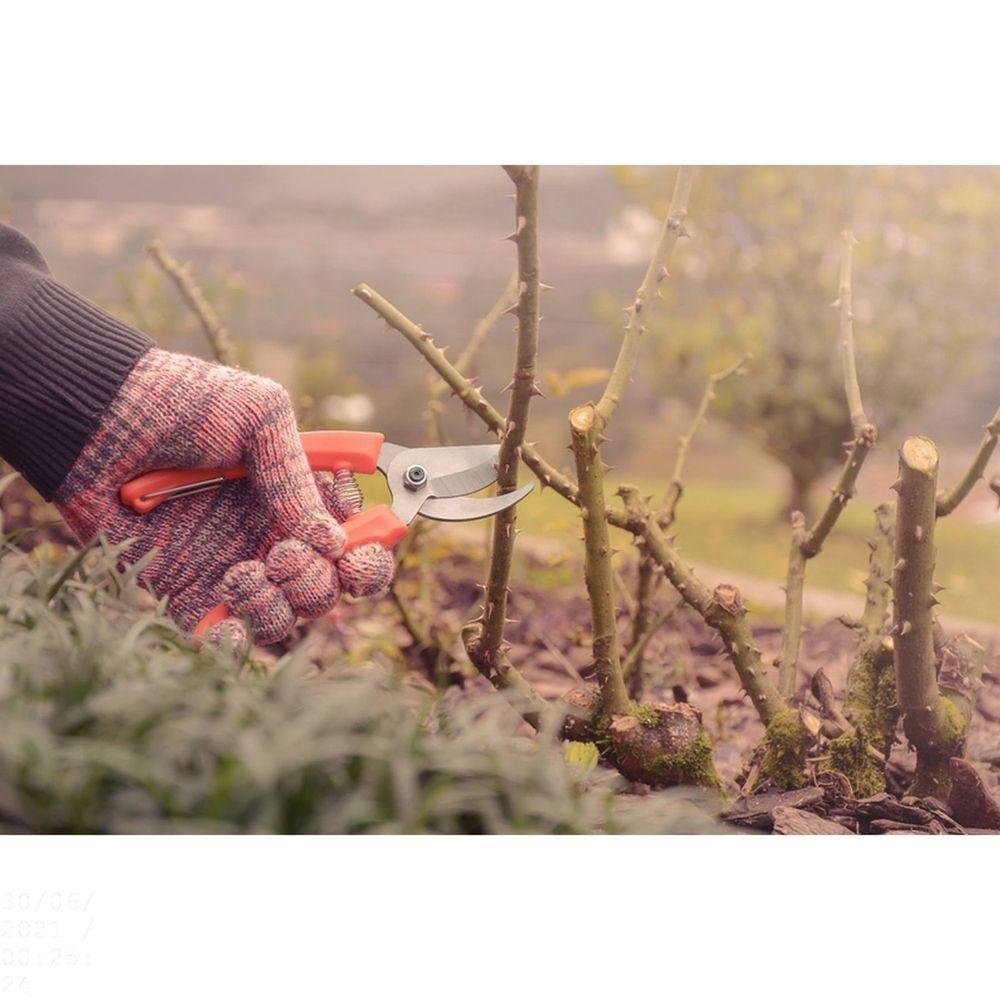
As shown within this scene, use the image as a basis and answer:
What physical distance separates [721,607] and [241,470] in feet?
1.89

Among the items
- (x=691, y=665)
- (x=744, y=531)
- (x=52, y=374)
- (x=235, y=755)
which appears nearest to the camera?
(x=235, y=755)

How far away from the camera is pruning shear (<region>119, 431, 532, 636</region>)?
1.17m

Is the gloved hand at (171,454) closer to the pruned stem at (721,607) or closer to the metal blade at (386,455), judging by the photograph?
the metal blade at (386,455)

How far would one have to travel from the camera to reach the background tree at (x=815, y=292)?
1.49m

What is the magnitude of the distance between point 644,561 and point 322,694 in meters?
0.68

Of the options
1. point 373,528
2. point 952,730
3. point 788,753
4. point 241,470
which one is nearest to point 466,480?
point 373,528

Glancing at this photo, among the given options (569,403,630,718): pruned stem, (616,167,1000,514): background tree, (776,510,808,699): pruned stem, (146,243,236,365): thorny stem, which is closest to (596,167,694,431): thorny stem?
(569,403,630,718): pruned stem

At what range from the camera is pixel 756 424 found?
203cm

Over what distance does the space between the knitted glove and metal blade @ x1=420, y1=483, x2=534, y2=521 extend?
0.10 metres

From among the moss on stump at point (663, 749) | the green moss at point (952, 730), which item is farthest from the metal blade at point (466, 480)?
the green moss at point (952, 730)

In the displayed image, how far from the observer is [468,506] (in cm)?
128

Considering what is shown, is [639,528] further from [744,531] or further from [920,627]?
[744,531]
